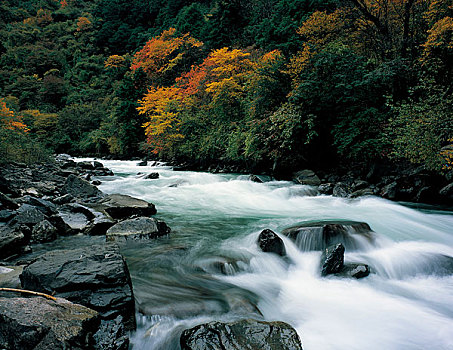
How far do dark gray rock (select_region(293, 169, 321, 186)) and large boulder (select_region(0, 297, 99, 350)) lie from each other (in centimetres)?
949

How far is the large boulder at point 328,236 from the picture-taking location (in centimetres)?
472

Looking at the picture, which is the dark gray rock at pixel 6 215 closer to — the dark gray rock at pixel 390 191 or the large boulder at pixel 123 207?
the large boulder at pixel 123 207

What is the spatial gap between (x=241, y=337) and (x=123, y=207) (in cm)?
499

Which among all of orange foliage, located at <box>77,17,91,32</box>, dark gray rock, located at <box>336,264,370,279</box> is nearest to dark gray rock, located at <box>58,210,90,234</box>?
dark gray rock, located at <box>336,264,370,279</box>

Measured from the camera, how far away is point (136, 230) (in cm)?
488

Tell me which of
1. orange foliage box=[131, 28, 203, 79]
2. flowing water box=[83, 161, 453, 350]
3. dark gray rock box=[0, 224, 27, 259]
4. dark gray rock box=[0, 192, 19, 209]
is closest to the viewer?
flowing water box=[83, 161, 453, 350]

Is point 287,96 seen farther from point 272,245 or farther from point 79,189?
point 79,189

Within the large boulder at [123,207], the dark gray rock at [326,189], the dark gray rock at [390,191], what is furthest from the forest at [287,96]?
the large boulder at [123,207]

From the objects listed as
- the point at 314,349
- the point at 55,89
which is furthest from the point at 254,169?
the point at 55,89

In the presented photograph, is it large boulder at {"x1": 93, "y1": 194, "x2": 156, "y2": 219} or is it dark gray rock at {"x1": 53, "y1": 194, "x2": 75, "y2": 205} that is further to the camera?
dark gray rock at {"x1": 53, "y1": 194, "x2": 75, "y2": 205}

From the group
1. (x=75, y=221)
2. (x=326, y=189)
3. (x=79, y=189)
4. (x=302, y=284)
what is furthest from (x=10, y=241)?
(x=326, y=189)

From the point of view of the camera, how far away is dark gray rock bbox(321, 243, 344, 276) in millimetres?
3928

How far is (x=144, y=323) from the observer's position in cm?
258

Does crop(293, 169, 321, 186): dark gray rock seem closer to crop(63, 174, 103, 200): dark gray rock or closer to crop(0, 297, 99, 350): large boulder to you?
crop(63, 174, 103, 200): dark gray rock
